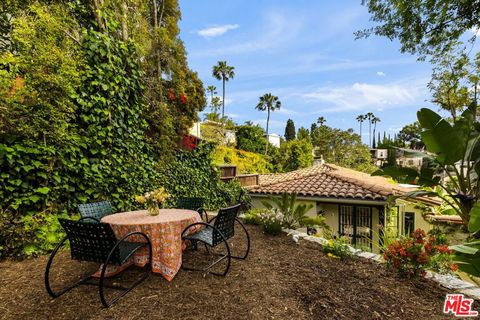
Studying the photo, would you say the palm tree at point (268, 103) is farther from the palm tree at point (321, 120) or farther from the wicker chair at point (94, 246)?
the wicker chair at point (94, 246)

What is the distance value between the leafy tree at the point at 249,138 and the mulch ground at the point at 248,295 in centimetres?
2099

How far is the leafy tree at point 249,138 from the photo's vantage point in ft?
80.4

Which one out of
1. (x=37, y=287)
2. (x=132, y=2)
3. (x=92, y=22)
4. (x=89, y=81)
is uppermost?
(x=132, y=2)

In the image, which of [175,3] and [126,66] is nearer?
[126,66]

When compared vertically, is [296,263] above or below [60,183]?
below

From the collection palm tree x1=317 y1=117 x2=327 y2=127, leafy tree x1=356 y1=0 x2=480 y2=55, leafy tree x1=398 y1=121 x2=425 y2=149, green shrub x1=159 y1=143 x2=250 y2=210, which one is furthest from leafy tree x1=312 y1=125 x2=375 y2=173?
palm tree x1=317 y1=117 x2=327 y2=127

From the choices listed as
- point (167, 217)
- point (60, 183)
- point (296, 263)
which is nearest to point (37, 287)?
point (167, 217)

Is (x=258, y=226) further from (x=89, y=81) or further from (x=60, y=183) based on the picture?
(x=89, y=81)

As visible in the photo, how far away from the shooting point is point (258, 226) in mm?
6145

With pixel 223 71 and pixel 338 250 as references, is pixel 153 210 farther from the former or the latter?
pixel 223 71

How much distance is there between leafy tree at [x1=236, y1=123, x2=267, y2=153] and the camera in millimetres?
24516

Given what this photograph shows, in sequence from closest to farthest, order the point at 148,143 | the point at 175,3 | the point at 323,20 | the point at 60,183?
the point at 60,183
the point at 323,20
the point at 148,143
the point at 175,3

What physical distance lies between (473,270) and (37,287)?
455cm

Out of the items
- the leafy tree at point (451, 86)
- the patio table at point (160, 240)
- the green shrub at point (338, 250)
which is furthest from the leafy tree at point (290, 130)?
the patio table at point (160, 240)
